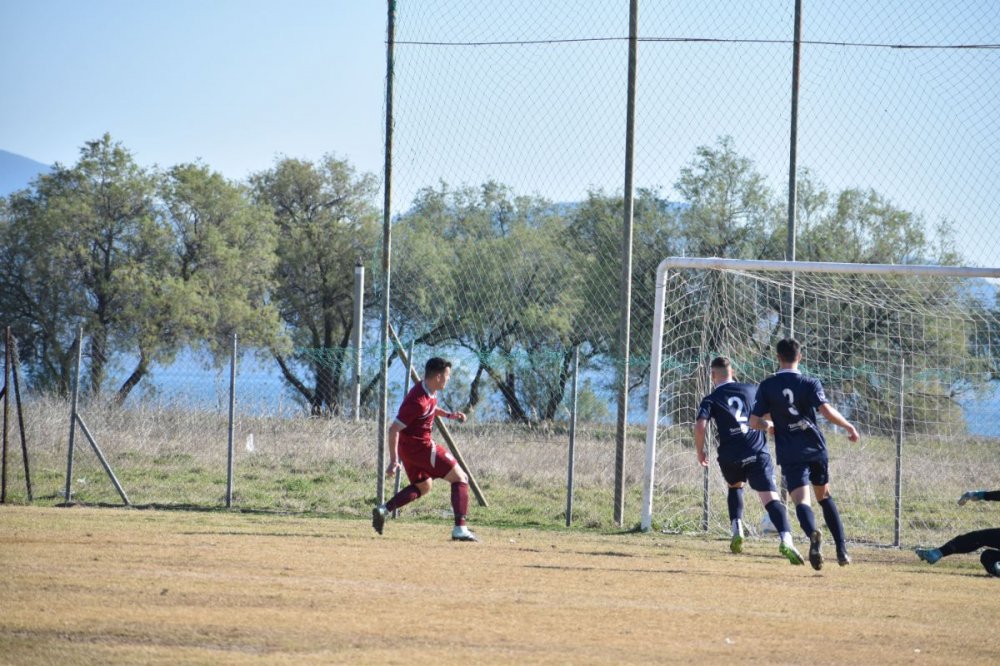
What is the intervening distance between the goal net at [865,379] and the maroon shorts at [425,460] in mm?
3190

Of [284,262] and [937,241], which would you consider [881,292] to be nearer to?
[937,241]

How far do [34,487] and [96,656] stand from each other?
461 inches

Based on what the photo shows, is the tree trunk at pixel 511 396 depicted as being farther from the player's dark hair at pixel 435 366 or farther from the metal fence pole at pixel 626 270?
the player's dark hair at pixel 435 366

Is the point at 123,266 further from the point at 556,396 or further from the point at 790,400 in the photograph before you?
the point at 790,400

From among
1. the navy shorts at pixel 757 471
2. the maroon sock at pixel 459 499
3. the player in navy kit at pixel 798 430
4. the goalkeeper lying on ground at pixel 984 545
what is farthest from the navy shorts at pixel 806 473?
the maroon sock at pixel 459 499

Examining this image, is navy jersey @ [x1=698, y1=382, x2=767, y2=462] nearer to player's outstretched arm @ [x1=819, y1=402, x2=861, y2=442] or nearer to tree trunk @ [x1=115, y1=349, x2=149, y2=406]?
player's outstretched arm @ [x1=819, y1=402, x2=861, y2=442]

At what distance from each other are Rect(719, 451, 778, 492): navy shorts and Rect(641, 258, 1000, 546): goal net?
231 centimetres

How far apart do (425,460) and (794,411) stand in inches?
145

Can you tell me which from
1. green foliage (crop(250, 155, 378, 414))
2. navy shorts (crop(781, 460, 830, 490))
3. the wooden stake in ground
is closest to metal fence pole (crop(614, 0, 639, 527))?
the wooden stake in ground

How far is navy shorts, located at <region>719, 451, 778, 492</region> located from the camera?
1129cm

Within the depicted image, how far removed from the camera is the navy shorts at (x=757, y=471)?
11289mm

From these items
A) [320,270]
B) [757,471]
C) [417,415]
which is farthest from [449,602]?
[320,270]

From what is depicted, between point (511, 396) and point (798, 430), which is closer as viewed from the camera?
point (798, 430)

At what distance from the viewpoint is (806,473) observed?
10.7 meters
